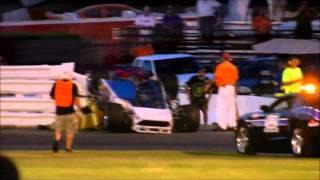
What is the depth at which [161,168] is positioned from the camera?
424 inches

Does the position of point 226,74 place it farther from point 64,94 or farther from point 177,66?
point 64,94

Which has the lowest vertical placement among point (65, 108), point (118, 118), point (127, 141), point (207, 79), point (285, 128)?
point (127, 141)

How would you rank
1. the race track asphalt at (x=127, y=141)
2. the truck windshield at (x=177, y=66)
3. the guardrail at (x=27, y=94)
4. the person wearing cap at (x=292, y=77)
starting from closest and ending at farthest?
1. the race track asphalt at (x=127, y=141)
2. the person wearing cap at (x=292, y=77)
3. the guardrail at (x=27, y=94)
4. the truck windshield at (x=177, y=66)

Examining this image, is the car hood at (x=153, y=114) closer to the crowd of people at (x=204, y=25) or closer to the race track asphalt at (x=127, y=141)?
the race track asphalt at (x=127, y=141)

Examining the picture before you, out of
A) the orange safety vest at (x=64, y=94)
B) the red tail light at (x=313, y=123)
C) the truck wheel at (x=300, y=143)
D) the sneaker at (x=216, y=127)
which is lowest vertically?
the sneaker at (x=216, y=127)

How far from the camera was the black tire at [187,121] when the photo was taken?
19719 millimetres

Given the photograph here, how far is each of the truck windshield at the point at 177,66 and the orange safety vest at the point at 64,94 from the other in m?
7.43

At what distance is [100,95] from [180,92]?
192cm

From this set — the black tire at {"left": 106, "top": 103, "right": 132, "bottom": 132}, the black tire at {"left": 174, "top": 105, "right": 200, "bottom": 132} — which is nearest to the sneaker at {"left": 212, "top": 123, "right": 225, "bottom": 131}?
the black tire at {"left": 174, "top": 105, "right": 200, "bottom": 132}

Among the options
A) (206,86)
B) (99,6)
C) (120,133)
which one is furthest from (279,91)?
(99,6)

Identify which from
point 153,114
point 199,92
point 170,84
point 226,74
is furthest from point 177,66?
point 153,114

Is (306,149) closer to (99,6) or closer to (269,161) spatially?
(269,161)

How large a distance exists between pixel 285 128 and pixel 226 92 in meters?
5.28

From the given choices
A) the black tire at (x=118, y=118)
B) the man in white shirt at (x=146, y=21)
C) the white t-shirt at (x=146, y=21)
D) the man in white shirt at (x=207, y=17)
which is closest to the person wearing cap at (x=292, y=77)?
the black tire at (x=118, y=118)
